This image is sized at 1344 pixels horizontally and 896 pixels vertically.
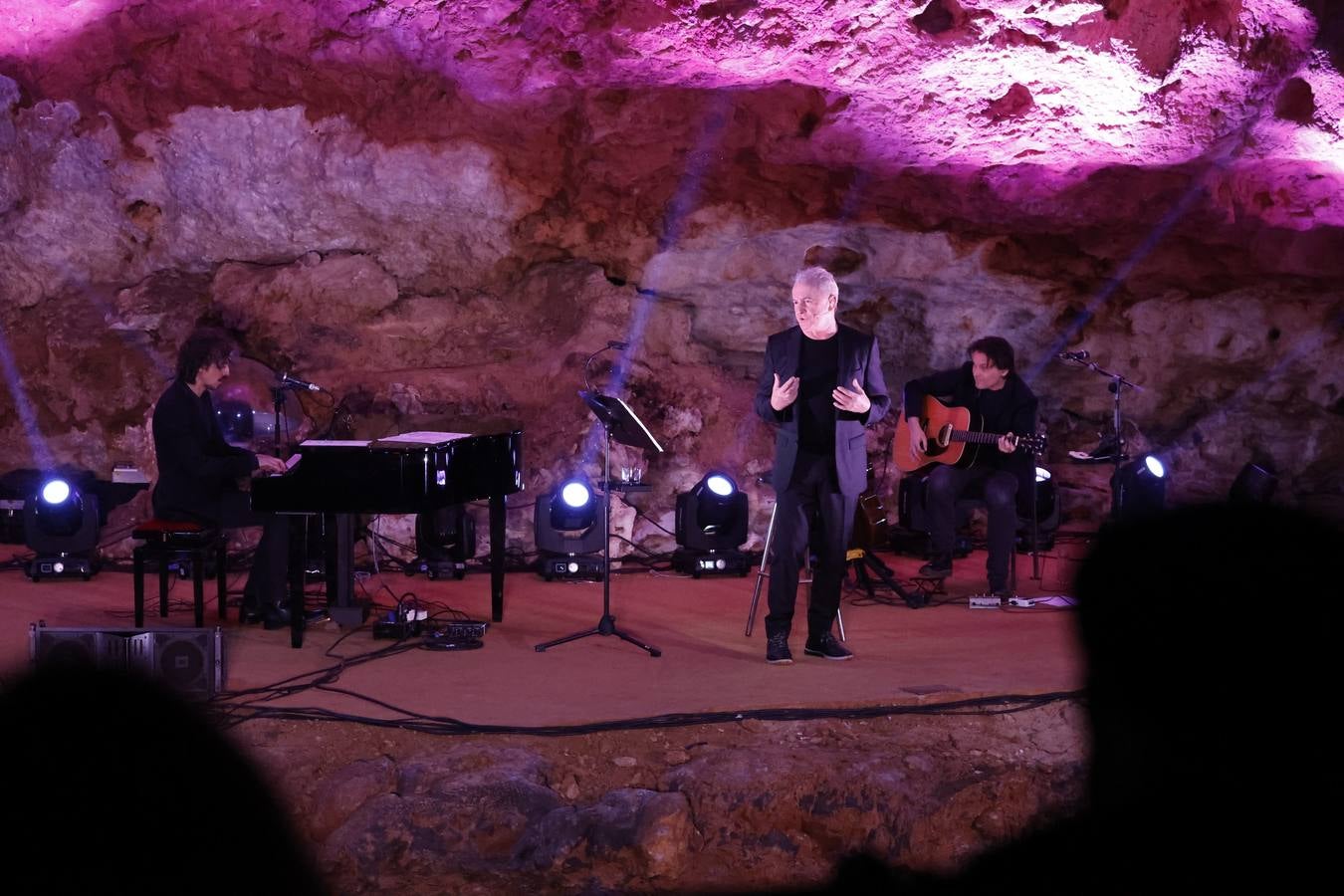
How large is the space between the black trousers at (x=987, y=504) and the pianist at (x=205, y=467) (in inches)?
163

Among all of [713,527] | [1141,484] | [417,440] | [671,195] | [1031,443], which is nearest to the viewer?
[417,440]

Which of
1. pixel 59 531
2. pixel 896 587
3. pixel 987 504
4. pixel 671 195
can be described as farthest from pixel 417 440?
pixel 987 504

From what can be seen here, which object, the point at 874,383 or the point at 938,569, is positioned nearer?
the point at 874,383

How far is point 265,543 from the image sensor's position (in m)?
6.39

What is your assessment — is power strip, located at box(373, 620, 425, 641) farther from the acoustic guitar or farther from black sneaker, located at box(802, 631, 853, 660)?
the acoustic guitar

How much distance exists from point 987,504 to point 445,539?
12.0ft

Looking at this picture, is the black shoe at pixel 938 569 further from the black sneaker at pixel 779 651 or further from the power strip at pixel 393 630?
the power strip at pixel 393 630

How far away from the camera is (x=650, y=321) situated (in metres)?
8.98

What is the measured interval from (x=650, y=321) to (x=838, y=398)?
4.03 metres

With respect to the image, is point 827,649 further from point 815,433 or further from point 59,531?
point 59,531

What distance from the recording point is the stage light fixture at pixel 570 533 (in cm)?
803

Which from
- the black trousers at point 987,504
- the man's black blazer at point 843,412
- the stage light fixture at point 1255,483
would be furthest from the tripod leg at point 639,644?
the stage light fixture at point 1255,483

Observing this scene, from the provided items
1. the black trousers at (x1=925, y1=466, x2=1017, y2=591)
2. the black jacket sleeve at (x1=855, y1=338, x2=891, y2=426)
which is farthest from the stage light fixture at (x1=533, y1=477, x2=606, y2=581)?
the black jacket sleeve at (x1=855, y1=338, x2=891, y2=426)

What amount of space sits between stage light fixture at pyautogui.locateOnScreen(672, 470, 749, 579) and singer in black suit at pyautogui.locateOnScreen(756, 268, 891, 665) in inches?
101
